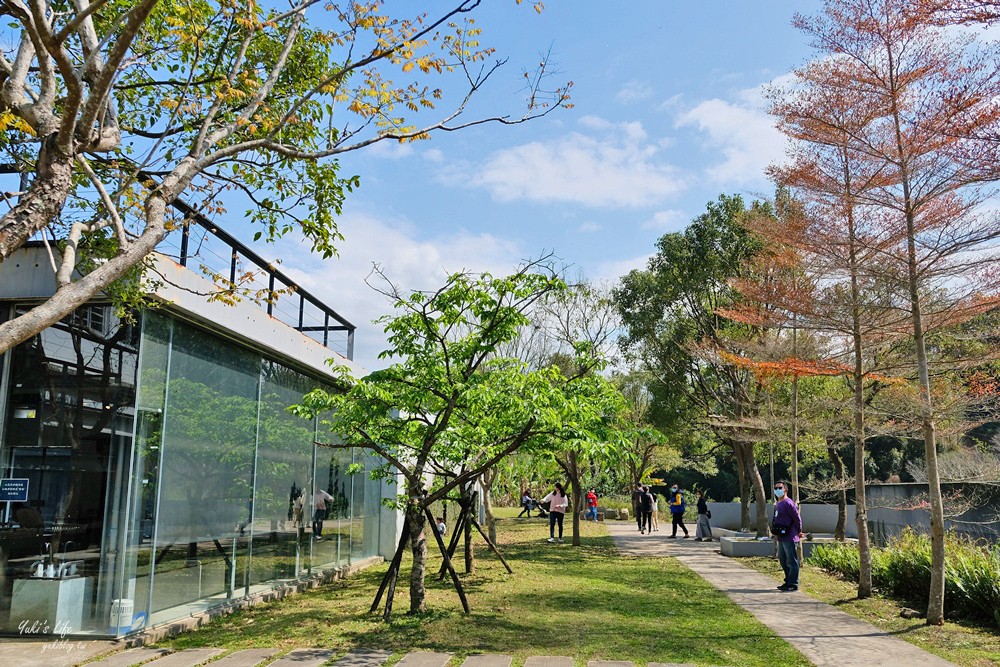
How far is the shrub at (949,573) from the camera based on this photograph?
30.6 feet

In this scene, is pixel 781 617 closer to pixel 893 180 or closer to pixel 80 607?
pixel 893 180

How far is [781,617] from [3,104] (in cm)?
1026

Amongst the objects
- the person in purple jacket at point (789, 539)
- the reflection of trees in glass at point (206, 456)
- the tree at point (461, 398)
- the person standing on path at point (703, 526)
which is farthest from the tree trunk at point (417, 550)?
the person standing on path at point (703, 526)

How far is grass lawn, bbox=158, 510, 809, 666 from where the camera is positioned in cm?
767

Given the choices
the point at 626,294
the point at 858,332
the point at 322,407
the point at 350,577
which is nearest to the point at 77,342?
the point at 322,407

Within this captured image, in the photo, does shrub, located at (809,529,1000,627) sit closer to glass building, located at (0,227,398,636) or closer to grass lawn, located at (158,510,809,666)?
grass lawn, located at (158,510,809,666)

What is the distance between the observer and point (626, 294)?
22.0m

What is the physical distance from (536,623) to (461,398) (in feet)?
9.82

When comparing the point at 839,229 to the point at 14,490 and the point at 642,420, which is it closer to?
the point at 14,490

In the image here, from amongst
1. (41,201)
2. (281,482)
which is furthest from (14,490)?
(41,201)

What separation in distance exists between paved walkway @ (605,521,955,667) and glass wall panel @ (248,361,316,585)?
23.0 feet

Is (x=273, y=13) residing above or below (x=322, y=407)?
above

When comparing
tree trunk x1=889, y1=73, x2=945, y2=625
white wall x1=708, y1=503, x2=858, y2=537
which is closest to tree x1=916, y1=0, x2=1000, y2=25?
tree trunk x1=889, y1=73, x2=945, y2=625

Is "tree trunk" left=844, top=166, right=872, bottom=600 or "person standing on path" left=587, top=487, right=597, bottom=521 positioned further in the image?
"person standing on path" left=587, top=487, right=597, bottom=521
